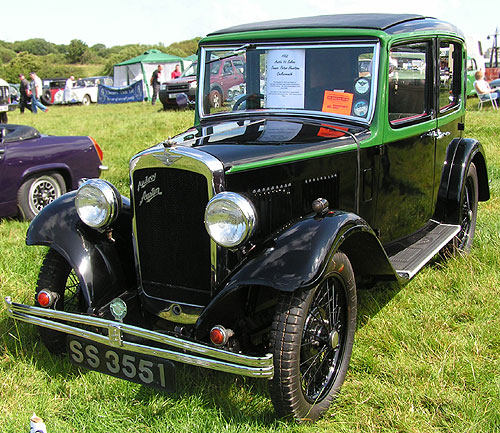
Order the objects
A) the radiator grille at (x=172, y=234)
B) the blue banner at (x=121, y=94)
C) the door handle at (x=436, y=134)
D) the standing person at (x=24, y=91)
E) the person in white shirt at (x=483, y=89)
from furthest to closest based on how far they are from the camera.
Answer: the blue banner at (x=121, y=94), the standing person at (x=24, y=91), the person in white shirt at (x=483, y=89), the door handle at (x=436, y=134), the radiator grille at (x=172, y=234)

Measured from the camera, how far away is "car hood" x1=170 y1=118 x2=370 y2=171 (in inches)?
107

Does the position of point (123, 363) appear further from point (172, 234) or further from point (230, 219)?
point (230, 219)

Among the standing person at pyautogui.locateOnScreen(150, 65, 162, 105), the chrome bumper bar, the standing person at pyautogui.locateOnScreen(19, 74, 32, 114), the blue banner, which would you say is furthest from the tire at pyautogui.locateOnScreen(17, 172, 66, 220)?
the blue banner

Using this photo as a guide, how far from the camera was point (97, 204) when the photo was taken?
294 cm

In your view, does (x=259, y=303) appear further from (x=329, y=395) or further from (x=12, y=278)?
(x=12, y=278)

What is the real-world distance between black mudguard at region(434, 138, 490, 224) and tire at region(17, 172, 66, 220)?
4089 millimetres

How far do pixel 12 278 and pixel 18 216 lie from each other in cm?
211

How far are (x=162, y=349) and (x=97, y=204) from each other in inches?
38.0

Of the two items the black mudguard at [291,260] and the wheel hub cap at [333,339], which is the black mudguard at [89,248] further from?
the wheel hub cap at [333,339]

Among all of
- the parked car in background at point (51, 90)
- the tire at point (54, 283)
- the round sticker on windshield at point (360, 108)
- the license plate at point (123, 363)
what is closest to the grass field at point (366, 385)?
the tire at point (54, 283)

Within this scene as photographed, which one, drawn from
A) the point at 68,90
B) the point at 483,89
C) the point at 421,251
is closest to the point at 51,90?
the point at 68,90

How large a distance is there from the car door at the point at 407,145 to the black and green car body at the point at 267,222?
15mm

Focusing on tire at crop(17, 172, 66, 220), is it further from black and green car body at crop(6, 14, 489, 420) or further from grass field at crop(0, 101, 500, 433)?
black and green car body at crop(6, 14, 489, 420)

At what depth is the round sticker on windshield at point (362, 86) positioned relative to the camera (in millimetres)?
3338
